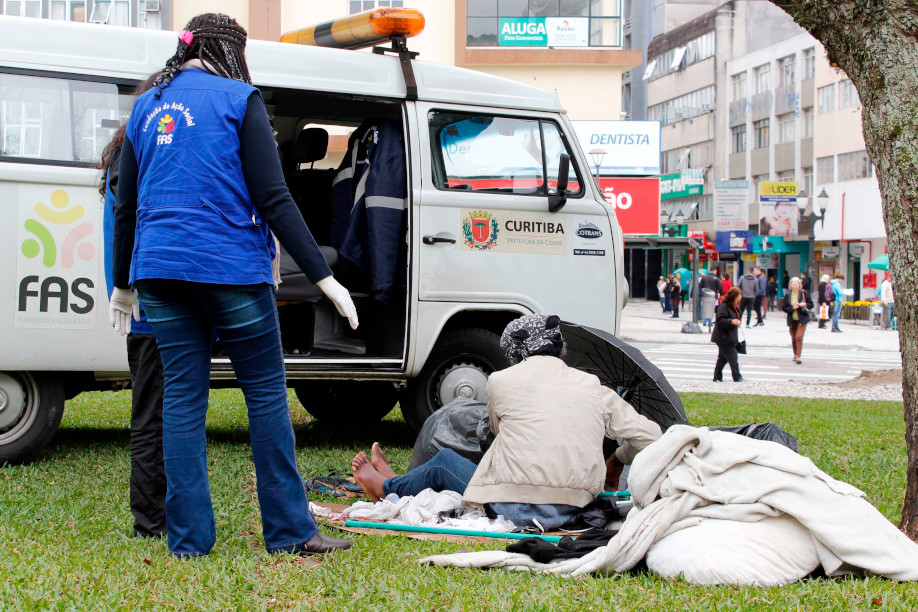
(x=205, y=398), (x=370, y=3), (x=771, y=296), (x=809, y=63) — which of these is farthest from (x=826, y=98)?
(x=205, y=398)

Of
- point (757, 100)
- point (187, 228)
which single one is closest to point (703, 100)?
point (757, 100)

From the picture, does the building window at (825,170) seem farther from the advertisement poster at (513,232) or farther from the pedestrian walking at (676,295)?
the advertisement poster at (513,232)

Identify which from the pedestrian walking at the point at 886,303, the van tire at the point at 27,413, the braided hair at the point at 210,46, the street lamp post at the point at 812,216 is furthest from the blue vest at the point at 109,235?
the street lamp post at the point at 812,216

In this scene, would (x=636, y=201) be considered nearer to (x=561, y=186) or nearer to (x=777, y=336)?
(x=777, y=336)

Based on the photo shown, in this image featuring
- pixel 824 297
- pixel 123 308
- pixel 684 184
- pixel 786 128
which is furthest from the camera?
pixel 684 184

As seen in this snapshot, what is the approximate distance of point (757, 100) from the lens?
60906mm

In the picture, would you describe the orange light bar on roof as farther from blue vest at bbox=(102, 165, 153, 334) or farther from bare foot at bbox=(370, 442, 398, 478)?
bare foot at bbox=(370, 442, 398, 478)

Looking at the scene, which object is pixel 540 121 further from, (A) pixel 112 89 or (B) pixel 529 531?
(B) pixel 529 531

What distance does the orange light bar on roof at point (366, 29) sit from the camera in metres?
6.64

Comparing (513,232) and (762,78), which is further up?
(762,78)

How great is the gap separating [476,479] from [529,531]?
36 cm

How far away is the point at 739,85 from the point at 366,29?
200 feet

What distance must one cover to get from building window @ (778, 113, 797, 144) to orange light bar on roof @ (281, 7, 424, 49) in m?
53.6

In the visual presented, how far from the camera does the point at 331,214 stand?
736 cm
